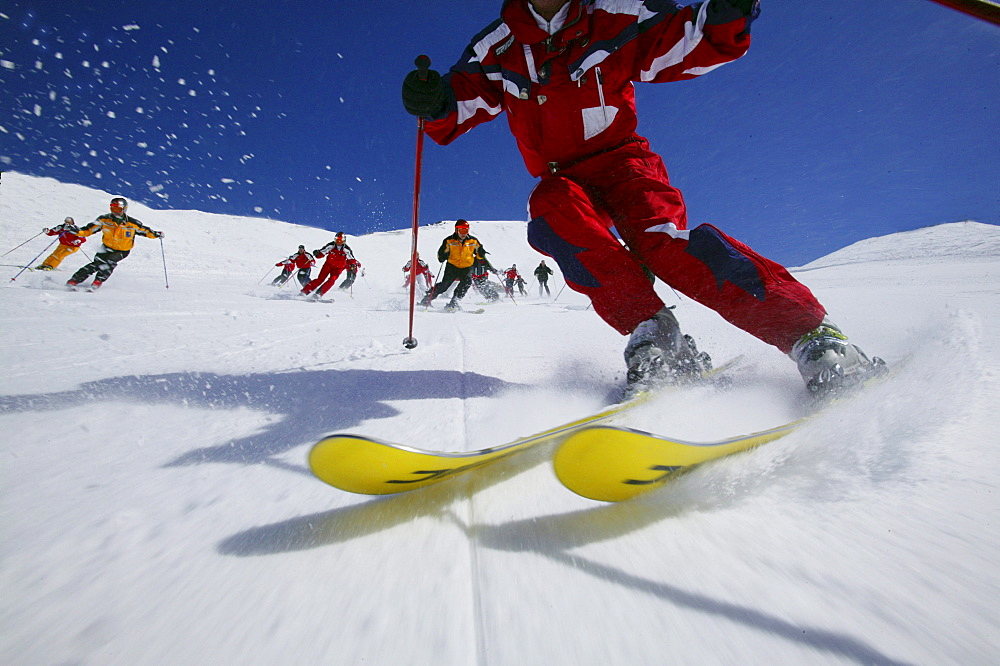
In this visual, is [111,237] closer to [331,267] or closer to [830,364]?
[331,267]

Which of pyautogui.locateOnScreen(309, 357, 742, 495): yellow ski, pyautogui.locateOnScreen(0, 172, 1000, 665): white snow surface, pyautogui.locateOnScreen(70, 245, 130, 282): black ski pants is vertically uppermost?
pyautogui.locateOnScreen(70, 245, 130, 282): black ski pants

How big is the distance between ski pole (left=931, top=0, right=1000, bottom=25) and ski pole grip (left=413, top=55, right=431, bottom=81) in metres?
1.63

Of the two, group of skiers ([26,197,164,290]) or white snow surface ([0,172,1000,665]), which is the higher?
group of skiers ([26,197,164,290])

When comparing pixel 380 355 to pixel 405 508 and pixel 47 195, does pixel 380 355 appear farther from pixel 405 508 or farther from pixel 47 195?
pixel 47 195

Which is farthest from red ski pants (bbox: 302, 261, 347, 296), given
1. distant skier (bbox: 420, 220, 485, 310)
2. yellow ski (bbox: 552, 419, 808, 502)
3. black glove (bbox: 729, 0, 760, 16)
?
yellow ski (bbox: 552, 419, 808, 502)

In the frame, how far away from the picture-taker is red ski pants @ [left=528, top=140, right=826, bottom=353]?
3.88ft

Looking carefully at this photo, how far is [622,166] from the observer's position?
5.23 feet

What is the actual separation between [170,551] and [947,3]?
6.94 feet

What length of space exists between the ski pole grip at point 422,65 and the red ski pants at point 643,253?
68 centimetres

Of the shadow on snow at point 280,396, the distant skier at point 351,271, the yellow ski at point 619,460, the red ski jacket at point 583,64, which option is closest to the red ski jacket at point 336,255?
the distant skier at point 351,271

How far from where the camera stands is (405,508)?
24.1 inches

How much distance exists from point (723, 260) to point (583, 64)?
37.1 inches

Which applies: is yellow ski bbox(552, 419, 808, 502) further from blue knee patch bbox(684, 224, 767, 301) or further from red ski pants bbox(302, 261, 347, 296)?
red ski pants bbox(302, 261, 347, 296)

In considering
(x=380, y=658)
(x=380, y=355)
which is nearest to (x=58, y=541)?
(x=380, y=658)
